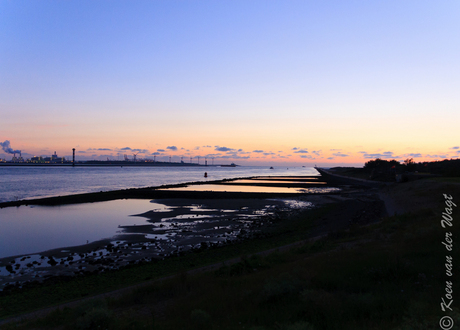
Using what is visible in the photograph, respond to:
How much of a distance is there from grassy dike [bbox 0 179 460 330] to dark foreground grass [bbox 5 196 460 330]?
0.02m

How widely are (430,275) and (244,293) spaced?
523 centimetres

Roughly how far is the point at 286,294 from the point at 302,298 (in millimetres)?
536

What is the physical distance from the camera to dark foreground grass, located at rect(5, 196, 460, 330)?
6371 millimetres

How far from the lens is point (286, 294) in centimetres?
771

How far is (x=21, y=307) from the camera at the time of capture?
31.6 ft

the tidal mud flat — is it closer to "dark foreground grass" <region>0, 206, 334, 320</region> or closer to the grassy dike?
"dark foreground grass" <region>0, 206, 334, 320</region>

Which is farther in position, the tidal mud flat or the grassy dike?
the tidal mud flat

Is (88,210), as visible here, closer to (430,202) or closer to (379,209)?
(379,209)

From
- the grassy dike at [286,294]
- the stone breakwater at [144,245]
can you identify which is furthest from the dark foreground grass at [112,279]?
the stone breakwater at [144,245]

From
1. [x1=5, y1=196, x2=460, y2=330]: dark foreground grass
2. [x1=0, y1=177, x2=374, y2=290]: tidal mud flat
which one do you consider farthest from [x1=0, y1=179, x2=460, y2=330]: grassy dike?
[x1=0, y1=177, x2=374, y2=290]: tidal mud flat

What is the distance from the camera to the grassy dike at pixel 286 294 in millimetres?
6453

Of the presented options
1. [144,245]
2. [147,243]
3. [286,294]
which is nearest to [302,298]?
[286,294]

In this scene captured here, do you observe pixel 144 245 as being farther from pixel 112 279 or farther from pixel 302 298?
pixel 302 298

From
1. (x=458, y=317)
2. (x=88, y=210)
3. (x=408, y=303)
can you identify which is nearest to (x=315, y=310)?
(x=408, y=303)
